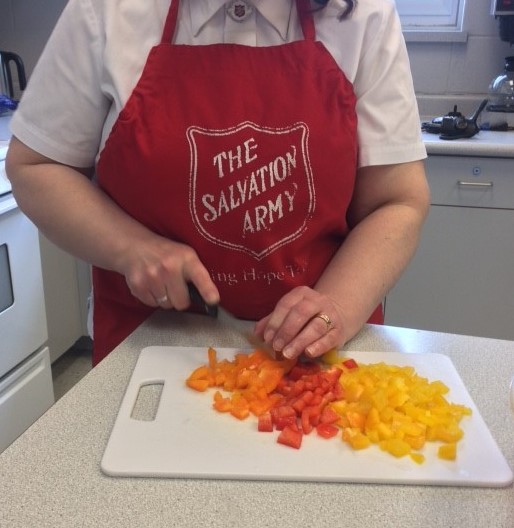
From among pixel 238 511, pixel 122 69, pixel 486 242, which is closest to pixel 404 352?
pixel 238 511

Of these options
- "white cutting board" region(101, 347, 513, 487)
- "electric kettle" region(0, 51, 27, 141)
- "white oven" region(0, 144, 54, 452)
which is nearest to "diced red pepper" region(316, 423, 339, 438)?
"white cutting board" region(101, 347, 513, 487)

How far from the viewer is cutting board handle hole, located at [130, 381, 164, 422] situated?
607 mm

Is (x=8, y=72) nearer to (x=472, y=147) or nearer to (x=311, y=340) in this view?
(x=472, y=147)

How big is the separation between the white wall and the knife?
152 centimetres

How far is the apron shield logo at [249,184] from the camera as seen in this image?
0.71 meters

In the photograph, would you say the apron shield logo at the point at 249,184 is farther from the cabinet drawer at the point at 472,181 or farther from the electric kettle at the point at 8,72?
the electric kettle at the point at 8,72

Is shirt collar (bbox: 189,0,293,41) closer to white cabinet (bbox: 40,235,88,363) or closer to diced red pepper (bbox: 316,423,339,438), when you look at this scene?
diced red pepper (bbox: 316,423,339,438)

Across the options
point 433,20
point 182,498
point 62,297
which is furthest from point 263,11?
point 433,20

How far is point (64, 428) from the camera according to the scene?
58cm

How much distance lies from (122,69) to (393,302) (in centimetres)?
129

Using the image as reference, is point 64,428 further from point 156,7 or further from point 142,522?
point 156,7

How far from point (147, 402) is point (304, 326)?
0.19m

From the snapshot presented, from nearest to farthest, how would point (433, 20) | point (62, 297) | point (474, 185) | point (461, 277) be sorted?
1. point (474, 185)
2. point (461, 277)
3. point (62, 297)
4. point (433, 20)

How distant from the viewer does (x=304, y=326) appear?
26.7 inches
